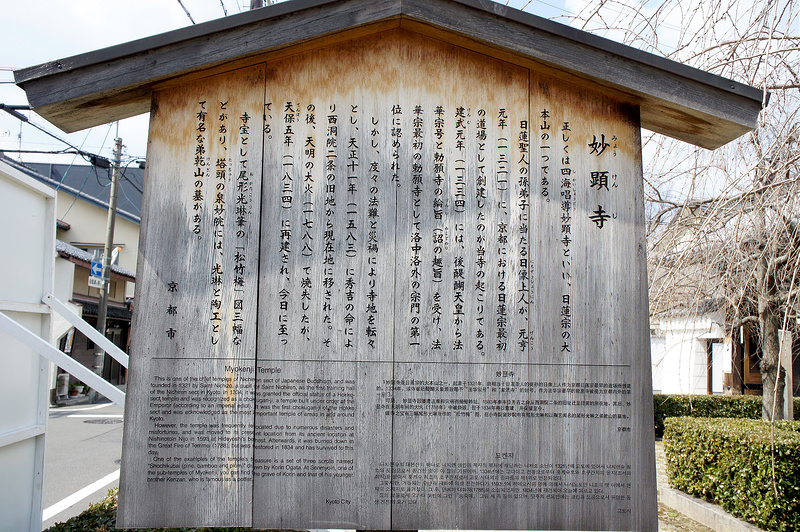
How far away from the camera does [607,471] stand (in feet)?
8.59

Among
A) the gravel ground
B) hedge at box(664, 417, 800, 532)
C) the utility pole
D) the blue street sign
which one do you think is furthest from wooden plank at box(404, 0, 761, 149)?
the blue street sign

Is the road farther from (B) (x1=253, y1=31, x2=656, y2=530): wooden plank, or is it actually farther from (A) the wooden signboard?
(B) (x1=253, y1=31, x2=656, y2=530): wooden plank

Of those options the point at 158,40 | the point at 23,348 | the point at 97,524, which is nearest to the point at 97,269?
the point at 23,348

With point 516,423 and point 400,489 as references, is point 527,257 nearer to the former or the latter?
point 516,423

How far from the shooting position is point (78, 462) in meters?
9.51

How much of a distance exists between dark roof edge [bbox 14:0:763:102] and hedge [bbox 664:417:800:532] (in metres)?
4.21

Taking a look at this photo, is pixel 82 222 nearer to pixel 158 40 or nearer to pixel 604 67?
pixel 158 40

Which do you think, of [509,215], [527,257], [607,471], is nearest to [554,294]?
[527,257]

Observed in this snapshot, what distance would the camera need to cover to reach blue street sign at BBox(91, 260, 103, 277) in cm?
1692

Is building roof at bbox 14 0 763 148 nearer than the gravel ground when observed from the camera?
Yes

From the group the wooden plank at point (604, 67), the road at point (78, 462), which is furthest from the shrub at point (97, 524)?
the wooden plank at point (604, 67)

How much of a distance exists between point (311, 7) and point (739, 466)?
6331 millimetres

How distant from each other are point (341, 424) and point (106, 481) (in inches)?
306

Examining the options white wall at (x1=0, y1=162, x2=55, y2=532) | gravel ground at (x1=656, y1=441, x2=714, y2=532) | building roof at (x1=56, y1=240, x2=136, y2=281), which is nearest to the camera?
white wall at (x1=0, y1=162, x2=55, y2=532)
